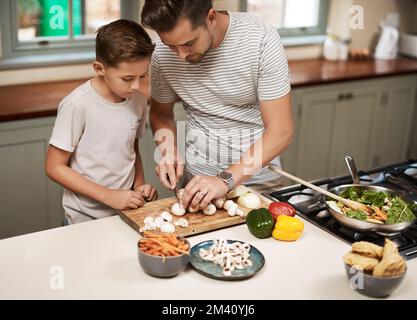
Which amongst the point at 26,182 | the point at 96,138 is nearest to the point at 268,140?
the point at 96,138

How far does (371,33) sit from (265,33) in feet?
8.86

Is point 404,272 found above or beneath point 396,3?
beneath

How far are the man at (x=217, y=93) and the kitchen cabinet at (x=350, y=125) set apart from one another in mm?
1470

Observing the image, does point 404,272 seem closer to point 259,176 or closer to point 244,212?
point 244,212

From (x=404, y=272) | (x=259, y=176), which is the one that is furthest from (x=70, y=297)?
(x=259, y=176)

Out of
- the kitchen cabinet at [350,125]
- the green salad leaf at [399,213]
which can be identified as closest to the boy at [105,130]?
the green salad leaf at [399,213]

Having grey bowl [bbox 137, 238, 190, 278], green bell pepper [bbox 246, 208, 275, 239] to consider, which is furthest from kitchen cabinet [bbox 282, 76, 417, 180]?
grey bowl [bbox 137, 238, 190, 278]

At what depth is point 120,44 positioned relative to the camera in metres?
1.70

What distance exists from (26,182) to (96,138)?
3.41 ft

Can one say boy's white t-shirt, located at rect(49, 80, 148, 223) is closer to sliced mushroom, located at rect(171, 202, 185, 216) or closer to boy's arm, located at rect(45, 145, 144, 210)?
boy's arm, located at rect(45, 145, 144, 210)

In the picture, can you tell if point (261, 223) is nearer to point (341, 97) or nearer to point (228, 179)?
point (228, 179)

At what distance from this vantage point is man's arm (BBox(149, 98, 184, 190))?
1847mm

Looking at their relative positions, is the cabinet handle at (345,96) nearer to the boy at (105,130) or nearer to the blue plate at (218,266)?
the boy at (105,130)

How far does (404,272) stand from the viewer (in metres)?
1.35
